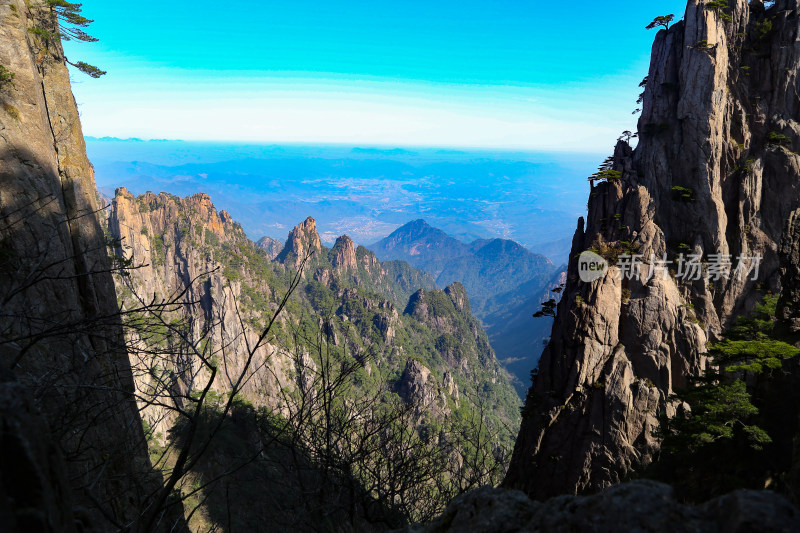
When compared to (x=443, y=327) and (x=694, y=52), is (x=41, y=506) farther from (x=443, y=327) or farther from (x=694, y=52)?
(x=443, y=327)

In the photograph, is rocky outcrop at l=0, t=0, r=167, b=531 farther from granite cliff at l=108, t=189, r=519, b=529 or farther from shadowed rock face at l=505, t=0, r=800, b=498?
shadowed rock face at l=505, t=0, r=800, b=498

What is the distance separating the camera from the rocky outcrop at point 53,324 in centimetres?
218

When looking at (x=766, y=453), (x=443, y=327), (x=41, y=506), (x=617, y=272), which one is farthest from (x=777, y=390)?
(x=443, y=327)

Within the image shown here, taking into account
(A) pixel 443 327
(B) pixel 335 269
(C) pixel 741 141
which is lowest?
(A) pixel 443 327

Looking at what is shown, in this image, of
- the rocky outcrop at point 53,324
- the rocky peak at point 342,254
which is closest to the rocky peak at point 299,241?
the rocky peak at point 342,254

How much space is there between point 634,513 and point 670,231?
3204cm

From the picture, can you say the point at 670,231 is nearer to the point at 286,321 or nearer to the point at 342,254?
the point at 286,321

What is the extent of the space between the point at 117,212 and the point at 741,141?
267 feet

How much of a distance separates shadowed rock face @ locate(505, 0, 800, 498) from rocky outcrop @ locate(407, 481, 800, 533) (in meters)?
22.1

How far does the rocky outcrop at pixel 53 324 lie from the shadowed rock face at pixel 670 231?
2083 centimetres

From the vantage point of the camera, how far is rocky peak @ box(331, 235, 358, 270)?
551ft

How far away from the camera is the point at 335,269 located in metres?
164

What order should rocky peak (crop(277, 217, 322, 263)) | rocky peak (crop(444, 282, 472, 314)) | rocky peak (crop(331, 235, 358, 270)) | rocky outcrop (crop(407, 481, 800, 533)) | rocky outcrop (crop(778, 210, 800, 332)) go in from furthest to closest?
rocky peak (crop(444, 282, 472, 314))
rocky peak (crop(331, 235, 358, 270))
rocky peak (crop(277, 217, 322, 263))
rocky outcrop (crop(778, 210, 800, 332))
rocky outcrop (crop(407, 481, 800, 533))

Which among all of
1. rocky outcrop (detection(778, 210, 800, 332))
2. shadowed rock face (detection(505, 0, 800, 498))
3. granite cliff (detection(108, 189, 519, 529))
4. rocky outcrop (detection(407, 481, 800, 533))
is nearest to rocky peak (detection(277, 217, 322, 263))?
granite cliff (detection(108, 189, 519, 529))
